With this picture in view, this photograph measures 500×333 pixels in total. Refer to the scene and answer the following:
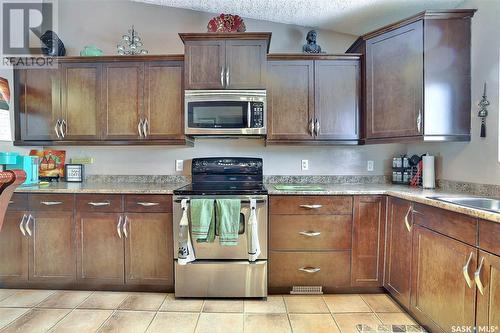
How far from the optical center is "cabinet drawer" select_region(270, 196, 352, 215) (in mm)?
2279

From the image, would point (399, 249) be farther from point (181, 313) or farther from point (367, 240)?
point (181, 313)

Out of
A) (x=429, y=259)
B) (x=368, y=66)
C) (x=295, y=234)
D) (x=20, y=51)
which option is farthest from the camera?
(x=20, y=51)

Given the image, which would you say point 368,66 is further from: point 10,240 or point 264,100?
point 10,240

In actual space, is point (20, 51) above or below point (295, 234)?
above

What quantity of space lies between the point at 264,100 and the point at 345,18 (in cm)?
117

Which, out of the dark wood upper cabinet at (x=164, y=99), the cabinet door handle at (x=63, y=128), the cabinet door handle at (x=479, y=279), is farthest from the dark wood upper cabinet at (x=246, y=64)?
the cabinet door handle at (x=479, y=279)

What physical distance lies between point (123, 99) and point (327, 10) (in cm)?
211

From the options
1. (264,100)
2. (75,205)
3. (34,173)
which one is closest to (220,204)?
(264,100)

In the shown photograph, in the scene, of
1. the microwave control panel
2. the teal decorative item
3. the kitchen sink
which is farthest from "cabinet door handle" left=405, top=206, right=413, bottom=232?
the teal decorative item

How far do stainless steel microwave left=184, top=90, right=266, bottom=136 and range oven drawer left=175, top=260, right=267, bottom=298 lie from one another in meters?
1.14

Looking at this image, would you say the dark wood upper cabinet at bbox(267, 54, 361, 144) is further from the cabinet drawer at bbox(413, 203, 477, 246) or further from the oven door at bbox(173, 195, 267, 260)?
the cabinet drawer at bbox(413, 203, 477, 246)

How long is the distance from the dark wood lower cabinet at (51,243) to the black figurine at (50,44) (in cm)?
155

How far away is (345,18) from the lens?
2.63 metres

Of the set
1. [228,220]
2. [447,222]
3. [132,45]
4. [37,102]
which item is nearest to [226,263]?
[228,220]
